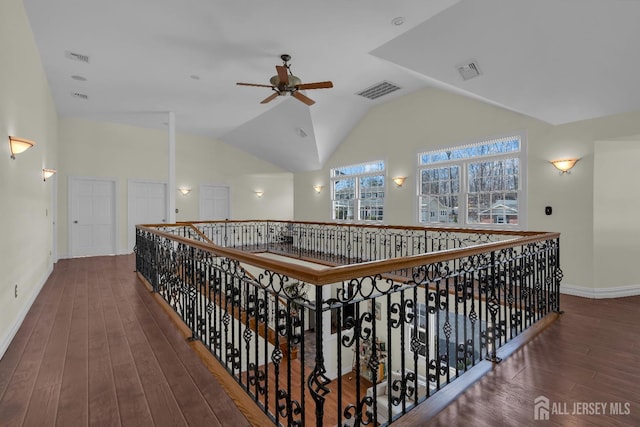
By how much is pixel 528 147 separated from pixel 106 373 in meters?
6.49

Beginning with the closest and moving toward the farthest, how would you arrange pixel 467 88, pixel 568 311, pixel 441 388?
pixel 441 388 < pixel 568 311 < pixel 467 88

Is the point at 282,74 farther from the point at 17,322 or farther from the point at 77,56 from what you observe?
the point at 17,322

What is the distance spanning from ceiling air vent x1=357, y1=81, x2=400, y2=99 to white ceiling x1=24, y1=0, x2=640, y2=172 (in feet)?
0.85

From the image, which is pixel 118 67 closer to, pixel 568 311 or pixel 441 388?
pixel 441 388

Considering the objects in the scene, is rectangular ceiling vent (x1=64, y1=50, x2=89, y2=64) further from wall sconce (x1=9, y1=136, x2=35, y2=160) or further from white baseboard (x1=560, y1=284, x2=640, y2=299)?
white baseboard (x1=560, y1=284, x2=640, y2=299)

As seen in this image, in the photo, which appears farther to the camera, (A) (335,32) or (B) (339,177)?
(B) (339,177)

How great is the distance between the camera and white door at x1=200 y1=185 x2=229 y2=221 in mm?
10297

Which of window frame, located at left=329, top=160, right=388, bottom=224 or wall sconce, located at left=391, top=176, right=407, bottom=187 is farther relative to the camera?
window frame, located at left=329, top=160, right=388, bottom=224

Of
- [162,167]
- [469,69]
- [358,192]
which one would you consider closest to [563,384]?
[469,69]

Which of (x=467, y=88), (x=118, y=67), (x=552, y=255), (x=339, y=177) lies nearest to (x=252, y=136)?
(x=339, y=177)

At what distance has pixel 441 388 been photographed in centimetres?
222

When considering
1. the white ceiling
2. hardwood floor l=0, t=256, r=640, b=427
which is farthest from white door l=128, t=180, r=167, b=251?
hardwood floor l=0, t=256, r=640, b=427

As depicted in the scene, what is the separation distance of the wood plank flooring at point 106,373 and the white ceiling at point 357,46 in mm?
3744

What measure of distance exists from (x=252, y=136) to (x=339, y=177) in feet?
9.77
